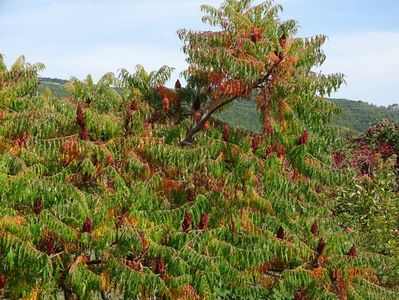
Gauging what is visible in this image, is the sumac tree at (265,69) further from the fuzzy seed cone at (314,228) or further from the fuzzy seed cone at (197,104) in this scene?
the fuzzy seed cone at (314,228)

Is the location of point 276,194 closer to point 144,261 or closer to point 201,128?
point 201,128

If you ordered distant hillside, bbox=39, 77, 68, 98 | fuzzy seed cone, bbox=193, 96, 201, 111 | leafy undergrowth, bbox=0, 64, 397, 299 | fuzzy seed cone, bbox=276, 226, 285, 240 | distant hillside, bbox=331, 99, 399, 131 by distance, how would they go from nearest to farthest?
leafy undergrowth, bbox=0, 64, 397, 299
fuzzy seed cone, bbox=276, 226, 285, 240
fuzzy seed cone, bbox=193, 96, 201, 111
distant hillside, bbox=39, 77, 68, 98
distant hillside, bbox=331, 99, 399, 131

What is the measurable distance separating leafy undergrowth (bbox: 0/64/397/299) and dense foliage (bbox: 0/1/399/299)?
2cm

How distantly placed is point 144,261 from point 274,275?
5.90 feet

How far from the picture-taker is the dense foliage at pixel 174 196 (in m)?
6.32

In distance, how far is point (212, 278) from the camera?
6586 mm

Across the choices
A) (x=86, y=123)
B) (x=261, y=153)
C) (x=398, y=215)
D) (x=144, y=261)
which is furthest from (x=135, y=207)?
(x=398, y=215)

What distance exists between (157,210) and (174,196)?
1.57 feet

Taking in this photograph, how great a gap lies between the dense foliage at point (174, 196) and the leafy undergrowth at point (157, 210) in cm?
2

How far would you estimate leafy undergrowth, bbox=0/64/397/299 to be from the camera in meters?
6.29

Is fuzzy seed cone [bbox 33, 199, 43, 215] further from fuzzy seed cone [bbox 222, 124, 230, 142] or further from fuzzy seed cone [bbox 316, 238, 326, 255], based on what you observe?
fuzzy seed cone [bbox 316, 238, 326, 255]

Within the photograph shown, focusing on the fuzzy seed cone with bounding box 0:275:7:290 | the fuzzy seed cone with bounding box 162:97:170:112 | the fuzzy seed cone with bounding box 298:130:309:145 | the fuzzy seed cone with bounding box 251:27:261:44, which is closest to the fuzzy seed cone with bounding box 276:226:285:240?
the fuzzy seed cone with bounding box 298:130:309:145

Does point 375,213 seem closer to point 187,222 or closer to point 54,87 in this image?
point 187,222

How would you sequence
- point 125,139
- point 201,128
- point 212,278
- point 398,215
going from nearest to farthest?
point 212,278 → point 125,139 → point 201,128 → point 398,215
